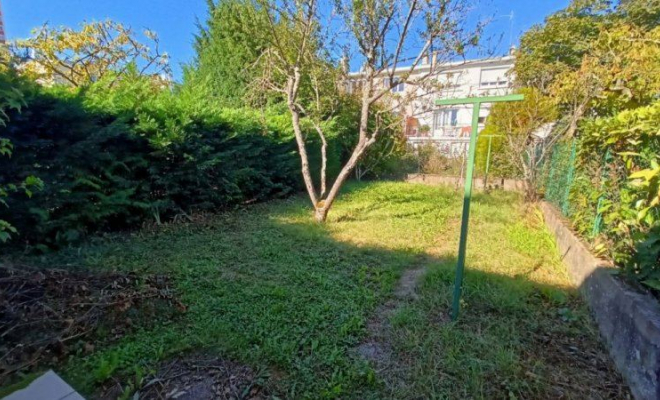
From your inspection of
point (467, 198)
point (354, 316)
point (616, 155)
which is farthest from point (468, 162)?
point (616, 155)

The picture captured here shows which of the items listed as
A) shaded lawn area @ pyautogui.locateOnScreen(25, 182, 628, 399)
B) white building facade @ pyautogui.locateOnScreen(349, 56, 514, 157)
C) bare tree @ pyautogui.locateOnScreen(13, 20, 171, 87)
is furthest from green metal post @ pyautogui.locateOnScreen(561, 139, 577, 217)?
bare tree @ pyautogui.locateOnScreen(13, 20, 171, 87)

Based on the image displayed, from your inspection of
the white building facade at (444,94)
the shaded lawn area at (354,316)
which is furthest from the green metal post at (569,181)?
the white building facade at (444,94)

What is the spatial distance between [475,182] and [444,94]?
4840 millimetres

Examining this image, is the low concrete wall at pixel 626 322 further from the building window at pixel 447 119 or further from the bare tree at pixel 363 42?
the building window at pixel 447 119

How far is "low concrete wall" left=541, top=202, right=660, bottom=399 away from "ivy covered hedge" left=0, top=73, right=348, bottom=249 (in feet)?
14.6

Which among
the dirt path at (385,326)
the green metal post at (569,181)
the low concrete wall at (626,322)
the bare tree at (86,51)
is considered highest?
the bare tree at (86,51)

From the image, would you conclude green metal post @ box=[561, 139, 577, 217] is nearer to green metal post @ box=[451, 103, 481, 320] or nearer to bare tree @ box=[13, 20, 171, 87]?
green metal post @ box=[451, 103, 481, 320]

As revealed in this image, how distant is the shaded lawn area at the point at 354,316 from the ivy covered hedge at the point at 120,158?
51 centimetres

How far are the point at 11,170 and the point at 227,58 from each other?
29.5 feet

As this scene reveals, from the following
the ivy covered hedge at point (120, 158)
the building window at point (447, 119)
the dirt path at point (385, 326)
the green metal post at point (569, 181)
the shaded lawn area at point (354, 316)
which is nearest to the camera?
the shaded lawn area at point (354, 316)

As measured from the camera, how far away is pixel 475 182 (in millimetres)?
10430

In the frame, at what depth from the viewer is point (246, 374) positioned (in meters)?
2.03

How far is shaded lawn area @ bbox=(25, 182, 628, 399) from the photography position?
2004mm

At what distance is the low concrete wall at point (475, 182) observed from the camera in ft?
33.2
